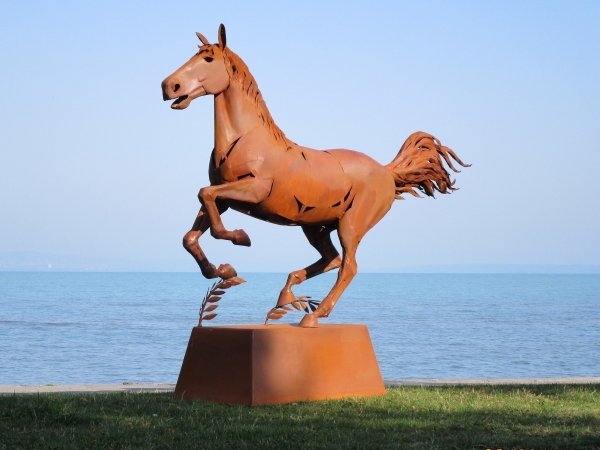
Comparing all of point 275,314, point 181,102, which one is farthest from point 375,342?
point 181,102

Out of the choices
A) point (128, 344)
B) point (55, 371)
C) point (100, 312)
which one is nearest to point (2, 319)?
point (100, 312)

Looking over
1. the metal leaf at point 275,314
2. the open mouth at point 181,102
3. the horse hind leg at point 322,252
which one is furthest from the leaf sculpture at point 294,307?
the open mouth at point 181,102

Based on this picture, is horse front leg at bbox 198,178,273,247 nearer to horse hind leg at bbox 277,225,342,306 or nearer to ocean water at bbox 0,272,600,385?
horse hind leg at bbox 277,225,342,306

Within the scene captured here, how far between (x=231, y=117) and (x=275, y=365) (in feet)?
7.41

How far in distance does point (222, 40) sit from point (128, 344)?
20346mm

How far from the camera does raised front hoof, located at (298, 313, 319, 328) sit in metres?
8.09

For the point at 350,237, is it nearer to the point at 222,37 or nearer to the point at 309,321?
the point at 309,321

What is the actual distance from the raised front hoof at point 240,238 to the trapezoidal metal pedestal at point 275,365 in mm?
768

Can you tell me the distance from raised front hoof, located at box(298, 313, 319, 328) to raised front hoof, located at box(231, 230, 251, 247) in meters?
0.95

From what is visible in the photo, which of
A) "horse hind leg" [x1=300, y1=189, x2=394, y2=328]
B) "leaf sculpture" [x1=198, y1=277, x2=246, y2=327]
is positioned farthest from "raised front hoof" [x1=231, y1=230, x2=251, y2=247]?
"horse hind leg" [x1=300, y1=189, x2=394, y2=328]

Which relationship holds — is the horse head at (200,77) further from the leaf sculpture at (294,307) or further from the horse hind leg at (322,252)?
the leaf sculpture at (294,307)

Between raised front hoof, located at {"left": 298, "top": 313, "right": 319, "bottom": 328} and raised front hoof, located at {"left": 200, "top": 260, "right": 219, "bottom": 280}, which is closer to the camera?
raised front hoof, located at {"left": 200, "top": 260, "right": 219, "bottom": 280}

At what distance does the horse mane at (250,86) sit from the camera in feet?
25.5

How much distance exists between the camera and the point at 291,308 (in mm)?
8367
